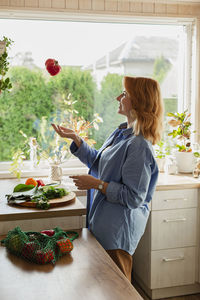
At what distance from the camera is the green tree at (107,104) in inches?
131

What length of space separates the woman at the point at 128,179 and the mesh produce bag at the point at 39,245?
12.6 inches

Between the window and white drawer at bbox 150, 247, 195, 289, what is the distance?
114 centimetres

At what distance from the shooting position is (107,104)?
3346mm

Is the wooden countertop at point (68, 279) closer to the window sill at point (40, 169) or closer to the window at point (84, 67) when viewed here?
the window sill at point (40, 169)

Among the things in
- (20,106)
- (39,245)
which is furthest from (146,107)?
(20,106)

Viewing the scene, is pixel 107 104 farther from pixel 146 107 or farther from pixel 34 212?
pixel 34 212

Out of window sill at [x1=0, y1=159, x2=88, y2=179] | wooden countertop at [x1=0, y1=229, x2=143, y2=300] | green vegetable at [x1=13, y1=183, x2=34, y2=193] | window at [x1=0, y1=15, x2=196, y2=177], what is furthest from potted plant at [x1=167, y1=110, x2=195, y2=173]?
wooden countertop at [x1=0, y1=229, x2=143, y2=300]

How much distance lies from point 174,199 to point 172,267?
52 cm

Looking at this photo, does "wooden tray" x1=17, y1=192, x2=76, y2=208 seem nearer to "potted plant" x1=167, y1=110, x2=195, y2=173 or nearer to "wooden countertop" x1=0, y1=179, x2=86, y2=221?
"wooden countertop" x1=0, y1=179, x2=86, y2=221

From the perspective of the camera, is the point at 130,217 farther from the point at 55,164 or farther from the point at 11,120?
the point at 11,120

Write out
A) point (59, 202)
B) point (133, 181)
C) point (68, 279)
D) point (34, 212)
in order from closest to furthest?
point (68, 279) < point (133, 181) < point (34, 212) < point (59, 202)

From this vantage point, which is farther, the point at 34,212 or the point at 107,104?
the point at 107,104

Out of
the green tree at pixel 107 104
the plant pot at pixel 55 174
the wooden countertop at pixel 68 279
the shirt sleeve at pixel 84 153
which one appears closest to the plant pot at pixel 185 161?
the green tree at pixel 107 104

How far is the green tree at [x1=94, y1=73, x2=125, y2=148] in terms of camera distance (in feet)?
10.9
